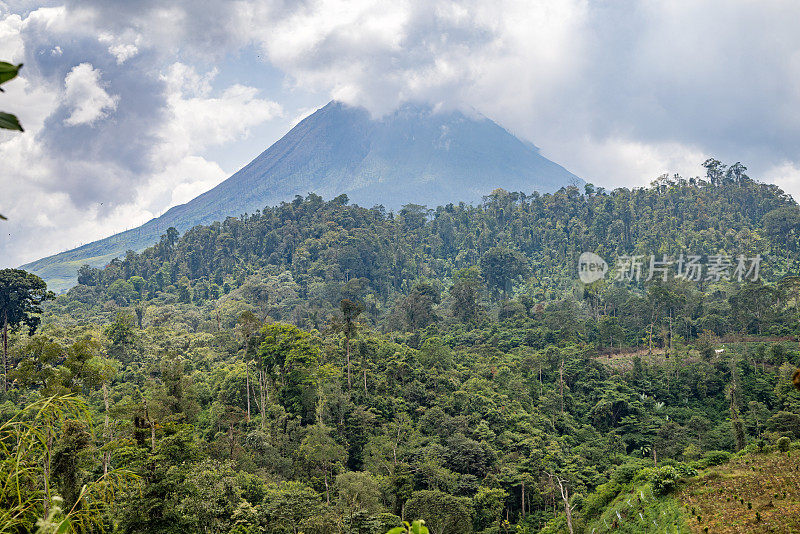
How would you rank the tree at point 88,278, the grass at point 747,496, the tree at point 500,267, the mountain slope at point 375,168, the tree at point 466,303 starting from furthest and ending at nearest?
the mountain slope at point 375,168
the tree at point 88,278
the tree at point 500,267
the tree at point 466,303
the grass at point 747,496

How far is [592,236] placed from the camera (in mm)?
52625

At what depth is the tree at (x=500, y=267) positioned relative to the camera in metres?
47.6

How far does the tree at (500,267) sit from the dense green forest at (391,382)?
211mm

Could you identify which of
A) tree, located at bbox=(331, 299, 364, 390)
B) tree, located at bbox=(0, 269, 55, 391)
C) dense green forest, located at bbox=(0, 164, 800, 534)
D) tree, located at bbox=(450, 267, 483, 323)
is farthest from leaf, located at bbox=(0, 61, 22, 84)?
tree, located at bbox=(450, 267, 483, 323)

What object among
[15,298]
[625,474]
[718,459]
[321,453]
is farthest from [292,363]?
[718,459]

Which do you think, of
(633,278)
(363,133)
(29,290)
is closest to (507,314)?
(633,278)

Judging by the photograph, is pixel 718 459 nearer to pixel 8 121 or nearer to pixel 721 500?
pixel 721 500

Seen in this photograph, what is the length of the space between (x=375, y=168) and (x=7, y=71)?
158596 mm

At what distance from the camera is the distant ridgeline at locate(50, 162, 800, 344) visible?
144 feet

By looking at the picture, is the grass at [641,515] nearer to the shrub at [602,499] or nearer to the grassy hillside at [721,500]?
the grassy hillside at [721,500]

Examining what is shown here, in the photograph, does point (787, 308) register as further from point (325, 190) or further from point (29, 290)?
point (325, 190)

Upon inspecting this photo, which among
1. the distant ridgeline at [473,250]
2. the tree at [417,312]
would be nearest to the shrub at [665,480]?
the tree at [417,312]

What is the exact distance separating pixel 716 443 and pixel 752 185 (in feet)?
150

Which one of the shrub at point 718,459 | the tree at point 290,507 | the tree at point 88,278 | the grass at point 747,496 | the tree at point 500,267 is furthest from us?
the tree at point 88,278
